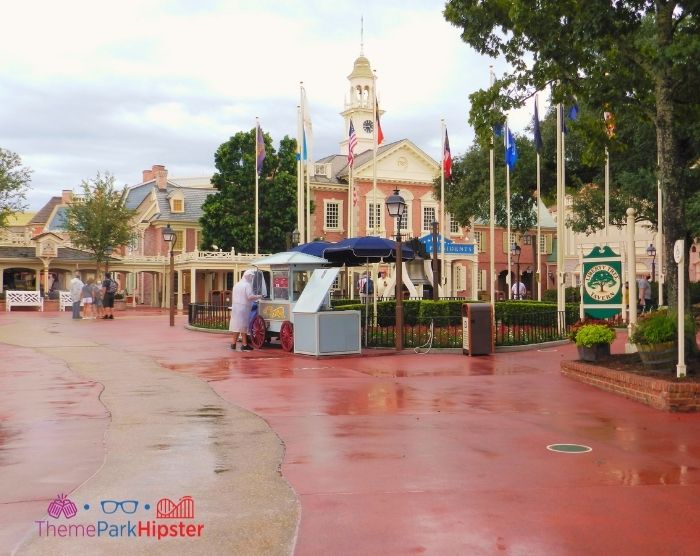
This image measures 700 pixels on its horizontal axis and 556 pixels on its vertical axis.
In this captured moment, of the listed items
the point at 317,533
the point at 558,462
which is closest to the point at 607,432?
the point at 558,462

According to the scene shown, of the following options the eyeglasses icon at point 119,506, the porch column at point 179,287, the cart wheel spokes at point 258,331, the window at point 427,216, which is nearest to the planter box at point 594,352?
the cart wheel spokes at point 258,331

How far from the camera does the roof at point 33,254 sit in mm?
48250

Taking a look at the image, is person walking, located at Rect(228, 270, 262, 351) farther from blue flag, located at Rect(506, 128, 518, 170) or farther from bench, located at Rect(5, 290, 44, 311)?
bench, located at Rect(5, 290, 44, 311)

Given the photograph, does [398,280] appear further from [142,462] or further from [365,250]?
[142,462]

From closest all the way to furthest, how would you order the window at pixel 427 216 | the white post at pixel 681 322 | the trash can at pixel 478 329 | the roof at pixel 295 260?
the white post at pixel 681 322 → the trash can at pixel 478 329 → the roof at pixel 295 260 → the window at pixel 427 216

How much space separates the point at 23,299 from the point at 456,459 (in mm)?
38347

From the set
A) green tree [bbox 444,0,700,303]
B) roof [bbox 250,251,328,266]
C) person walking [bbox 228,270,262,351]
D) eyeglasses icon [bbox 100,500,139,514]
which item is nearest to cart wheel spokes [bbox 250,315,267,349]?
person walking [bbox 228,270,262,351]

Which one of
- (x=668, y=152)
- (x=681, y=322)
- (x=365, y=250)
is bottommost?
(x=681, y=322)

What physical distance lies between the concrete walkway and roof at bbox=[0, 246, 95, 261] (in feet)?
125

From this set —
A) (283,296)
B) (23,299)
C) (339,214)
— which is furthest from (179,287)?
(283,296)

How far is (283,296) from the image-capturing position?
17.7 metres

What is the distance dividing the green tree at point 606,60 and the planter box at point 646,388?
1.68 m

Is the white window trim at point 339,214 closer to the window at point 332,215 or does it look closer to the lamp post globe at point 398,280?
the window at point 332,215

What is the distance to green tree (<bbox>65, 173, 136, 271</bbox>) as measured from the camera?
44.5 m
